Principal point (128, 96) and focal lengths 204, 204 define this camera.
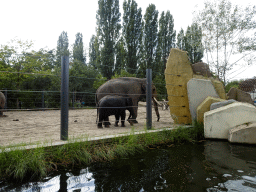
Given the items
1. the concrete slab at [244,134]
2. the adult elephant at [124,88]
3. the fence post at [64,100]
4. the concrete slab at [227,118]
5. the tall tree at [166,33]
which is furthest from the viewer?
the tall tree at [166,33]

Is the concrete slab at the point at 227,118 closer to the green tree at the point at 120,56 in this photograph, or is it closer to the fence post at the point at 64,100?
the fence post at the point at 64,100

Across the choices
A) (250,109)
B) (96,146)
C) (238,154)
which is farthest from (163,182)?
(250,109)

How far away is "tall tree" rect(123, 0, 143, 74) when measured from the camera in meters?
17.7

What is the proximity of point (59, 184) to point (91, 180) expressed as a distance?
29cm

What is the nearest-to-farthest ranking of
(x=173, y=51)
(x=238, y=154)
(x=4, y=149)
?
(x=4, y=149), (x=238, y=154), (x=173, y=51)

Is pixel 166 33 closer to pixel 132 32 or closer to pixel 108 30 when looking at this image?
pixel 132 32

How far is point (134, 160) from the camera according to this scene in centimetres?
255

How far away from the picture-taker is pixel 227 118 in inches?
141

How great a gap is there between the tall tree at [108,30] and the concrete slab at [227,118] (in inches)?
555

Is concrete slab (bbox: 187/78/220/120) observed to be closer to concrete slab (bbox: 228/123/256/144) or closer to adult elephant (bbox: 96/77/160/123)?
concrete slab (bbox: 228/123/256/144)

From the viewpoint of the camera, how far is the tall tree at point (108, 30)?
17297 millimetres

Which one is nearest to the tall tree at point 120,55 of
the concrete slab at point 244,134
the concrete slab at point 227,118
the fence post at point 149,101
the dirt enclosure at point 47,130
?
the dirt enclosure at point 47,130

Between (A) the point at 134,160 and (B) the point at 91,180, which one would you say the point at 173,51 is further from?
(B) the point at 91,180

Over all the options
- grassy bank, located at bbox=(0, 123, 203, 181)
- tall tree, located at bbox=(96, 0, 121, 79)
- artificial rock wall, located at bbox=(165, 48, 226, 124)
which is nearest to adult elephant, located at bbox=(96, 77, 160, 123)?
artificial rock wall, located at bbox=(165, 48, 226, 124)
